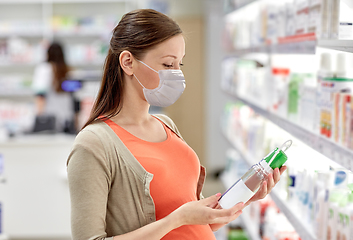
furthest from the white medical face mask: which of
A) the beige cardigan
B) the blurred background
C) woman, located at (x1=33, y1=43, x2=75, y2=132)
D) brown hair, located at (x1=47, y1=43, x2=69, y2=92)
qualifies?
brown hair, located at (x1=47, y1=43, x2=69, y2=92)

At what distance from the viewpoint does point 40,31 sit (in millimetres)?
6414

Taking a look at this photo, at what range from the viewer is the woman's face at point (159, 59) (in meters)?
1.34

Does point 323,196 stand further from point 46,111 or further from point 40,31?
point 40,31

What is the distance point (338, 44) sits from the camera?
1.45m

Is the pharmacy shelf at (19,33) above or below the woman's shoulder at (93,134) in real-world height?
above

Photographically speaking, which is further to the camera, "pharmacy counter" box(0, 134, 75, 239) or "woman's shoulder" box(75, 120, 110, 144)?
"pharmacy counter" box(0, 134, 75, 239)

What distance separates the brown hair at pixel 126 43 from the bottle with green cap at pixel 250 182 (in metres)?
0.47

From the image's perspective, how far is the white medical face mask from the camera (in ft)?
4.55

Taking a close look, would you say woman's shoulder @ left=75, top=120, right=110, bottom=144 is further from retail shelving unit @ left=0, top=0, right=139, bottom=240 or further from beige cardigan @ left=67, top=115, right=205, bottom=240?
retail shelving unit @ left=0, top=0, right=139, bottom=240

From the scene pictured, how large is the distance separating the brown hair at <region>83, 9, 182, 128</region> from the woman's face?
18mm

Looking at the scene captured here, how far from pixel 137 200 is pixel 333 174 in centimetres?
87

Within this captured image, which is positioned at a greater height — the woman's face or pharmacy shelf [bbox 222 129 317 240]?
the woman's face

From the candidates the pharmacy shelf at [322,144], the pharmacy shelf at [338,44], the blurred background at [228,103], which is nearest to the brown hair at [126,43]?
the blurred background at [228,103]

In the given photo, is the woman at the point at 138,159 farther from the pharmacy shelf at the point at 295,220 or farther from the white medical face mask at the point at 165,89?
the pharmacy shelf at the point at 295,220
